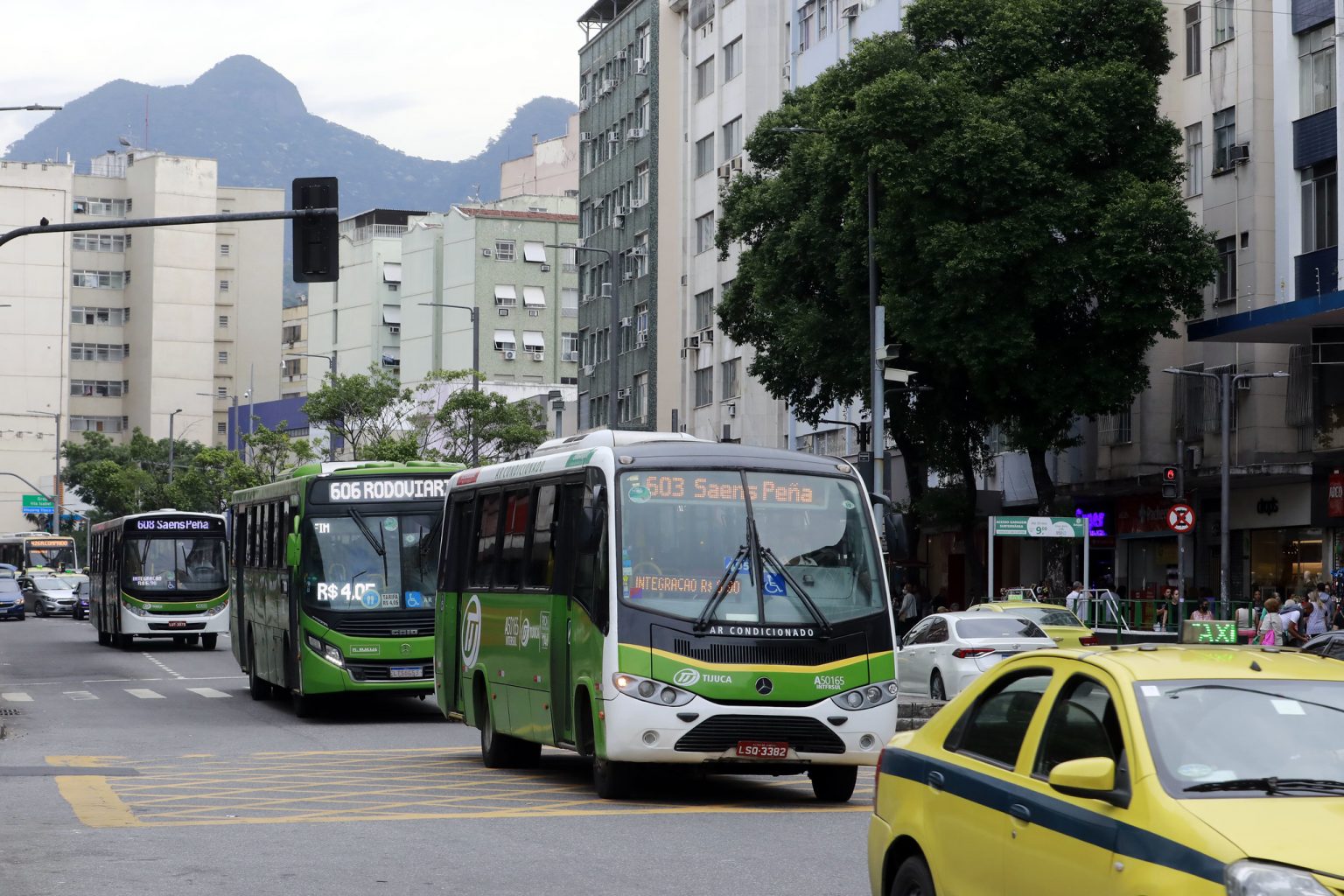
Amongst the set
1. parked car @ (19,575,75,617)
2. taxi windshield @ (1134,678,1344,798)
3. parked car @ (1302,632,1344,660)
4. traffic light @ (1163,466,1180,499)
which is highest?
traffic light @ (1163,466,1180,499)

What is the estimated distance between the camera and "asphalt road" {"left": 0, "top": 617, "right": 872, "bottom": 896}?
11.0m

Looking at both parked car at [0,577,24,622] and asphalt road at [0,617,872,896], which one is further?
parked car at [0,577,24,622]

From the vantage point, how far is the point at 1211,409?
4453 centimetres

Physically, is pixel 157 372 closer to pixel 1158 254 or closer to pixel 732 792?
pixel 1158 254

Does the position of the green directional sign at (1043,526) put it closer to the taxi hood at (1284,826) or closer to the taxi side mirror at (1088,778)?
the taxi side mirror at (1088,778)

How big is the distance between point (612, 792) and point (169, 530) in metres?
32.2

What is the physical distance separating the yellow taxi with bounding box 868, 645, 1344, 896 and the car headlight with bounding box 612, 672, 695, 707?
6822mm

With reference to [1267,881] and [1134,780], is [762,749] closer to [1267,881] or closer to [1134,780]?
[1134,780]

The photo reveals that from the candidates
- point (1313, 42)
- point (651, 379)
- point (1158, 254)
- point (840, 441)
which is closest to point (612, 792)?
point (1158, 254)

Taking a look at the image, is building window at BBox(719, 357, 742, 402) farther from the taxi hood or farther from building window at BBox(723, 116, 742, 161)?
the taxi hood

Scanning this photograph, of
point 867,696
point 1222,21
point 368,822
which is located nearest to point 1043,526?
point 1222,21

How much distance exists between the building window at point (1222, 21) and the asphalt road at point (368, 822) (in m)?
27.7

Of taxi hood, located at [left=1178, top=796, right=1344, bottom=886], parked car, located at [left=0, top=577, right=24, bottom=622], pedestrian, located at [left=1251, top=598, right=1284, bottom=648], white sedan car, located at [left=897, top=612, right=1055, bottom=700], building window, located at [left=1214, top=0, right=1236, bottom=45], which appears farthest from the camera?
parked car, located at [left=0, top=577, right=24, bottom=622]

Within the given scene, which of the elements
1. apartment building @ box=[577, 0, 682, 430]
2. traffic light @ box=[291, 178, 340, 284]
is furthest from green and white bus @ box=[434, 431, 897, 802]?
apartment building @ box=[577, 0, 682, 430]
